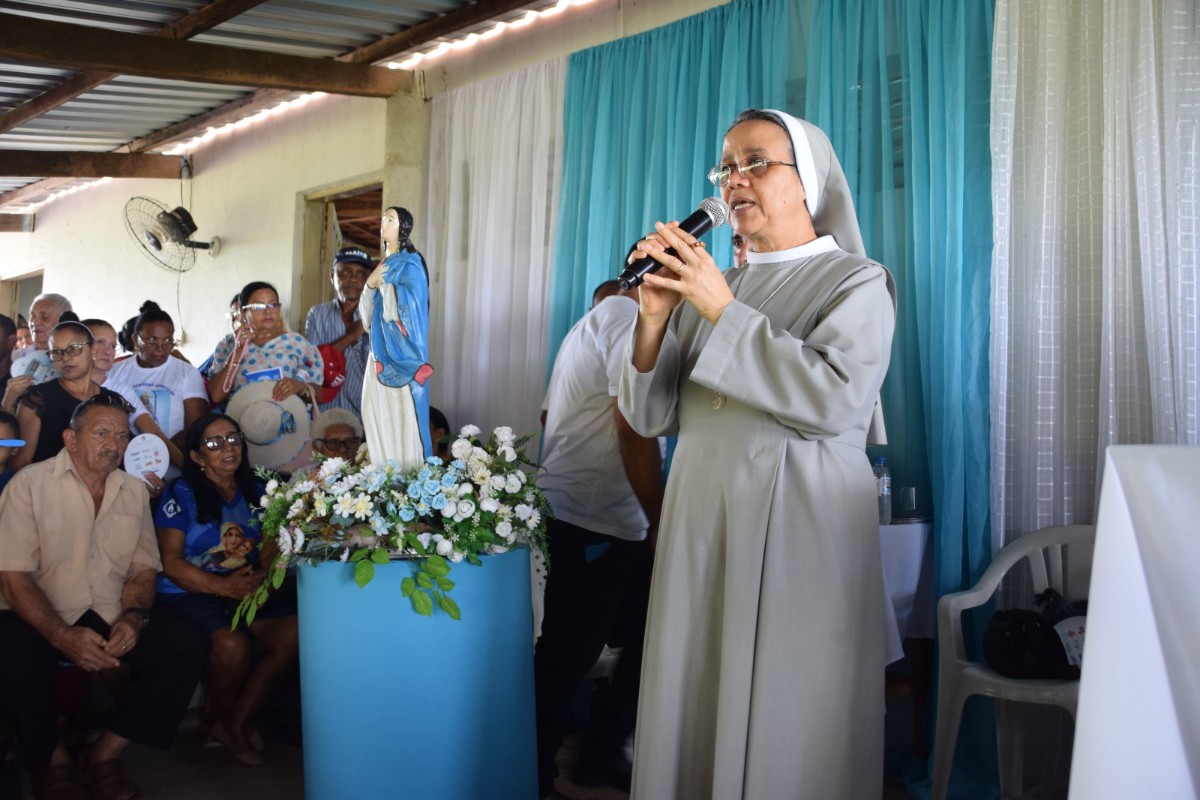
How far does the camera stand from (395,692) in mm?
2535

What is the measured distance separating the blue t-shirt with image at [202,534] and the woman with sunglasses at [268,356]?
75 cm

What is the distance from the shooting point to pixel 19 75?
6.15m

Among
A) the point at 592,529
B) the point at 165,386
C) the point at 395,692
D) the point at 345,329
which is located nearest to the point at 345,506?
the point at 395,692

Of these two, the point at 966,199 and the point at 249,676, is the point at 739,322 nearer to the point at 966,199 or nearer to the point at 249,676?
the point at 966,199

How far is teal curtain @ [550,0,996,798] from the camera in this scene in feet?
9.98

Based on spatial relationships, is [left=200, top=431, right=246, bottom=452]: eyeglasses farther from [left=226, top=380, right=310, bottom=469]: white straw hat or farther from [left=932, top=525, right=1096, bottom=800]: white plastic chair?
[left=932, top=525, right=1096, bottom=800]: white plastic chair

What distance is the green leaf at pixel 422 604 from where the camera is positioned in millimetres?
2510

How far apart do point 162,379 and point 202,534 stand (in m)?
1.13

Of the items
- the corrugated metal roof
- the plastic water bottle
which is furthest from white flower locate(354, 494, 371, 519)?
the corrugated metal roof

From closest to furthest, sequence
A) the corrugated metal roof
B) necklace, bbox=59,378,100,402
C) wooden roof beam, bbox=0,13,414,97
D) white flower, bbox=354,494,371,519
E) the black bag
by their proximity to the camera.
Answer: the black bag < white flower, bbox=354,494,371,519 < necklace, bbox=59,378,100,402 < wooden roof beam, bbox=0,13,414,97 < the corrugated metal roof

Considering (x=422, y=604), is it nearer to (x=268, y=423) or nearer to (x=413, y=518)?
(x=413, y=518)

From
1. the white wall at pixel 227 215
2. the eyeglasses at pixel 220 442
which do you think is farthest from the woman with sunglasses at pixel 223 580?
the white wall at pixel 227 215

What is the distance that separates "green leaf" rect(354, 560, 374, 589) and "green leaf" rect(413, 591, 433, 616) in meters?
0.11

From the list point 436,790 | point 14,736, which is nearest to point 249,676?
point 14,736
